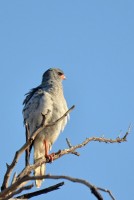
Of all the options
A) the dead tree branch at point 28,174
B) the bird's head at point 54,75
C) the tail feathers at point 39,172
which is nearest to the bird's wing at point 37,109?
the tail feathers at point 39,172

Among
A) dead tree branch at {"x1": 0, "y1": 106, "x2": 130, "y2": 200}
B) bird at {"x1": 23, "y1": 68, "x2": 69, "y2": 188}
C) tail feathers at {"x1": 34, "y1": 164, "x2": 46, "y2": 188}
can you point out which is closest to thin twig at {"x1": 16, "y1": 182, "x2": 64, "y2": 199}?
dead tree branch at {"x1": 0, "y1": 106, "x2": 130, "y2": 200}

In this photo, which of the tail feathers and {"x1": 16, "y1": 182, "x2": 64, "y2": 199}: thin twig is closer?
{"x1": 16, "y1": 182, "x2": 64, "y2": 199}: thin twig

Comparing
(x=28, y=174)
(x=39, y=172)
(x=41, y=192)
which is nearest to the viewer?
(x=28, y=174)

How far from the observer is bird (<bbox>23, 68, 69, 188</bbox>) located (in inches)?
360

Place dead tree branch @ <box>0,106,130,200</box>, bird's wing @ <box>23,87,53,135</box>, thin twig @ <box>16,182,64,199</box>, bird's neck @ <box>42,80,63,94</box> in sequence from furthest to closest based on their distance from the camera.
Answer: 1. bird's neck @ <box>42,80,63,94</box>
2. bird's wing @ <box>23,87,53,135</box>
3. thin twig @ <box>16,182,64,199</box>
4. dead tree branch @ <box>0,106,130,200</box>

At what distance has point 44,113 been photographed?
9078mm

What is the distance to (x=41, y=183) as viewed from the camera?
29.6ft

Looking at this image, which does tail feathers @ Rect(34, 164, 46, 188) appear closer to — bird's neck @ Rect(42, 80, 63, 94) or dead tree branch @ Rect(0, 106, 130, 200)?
bird's neck @ Rect(42, 80, 63, 94)

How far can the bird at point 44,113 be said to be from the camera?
9141 millimetres

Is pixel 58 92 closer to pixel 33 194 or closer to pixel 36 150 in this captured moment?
pixel 36 150

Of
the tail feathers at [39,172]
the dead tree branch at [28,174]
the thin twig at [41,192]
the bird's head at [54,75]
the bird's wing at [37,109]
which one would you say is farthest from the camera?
the bird's head at [54,75]

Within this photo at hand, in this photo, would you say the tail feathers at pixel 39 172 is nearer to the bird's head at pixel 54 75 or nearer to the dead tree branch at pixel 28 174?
the dead tree branch at pixel 28 174

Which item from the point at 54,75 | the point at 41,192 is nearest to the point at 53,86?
the point at 54,75

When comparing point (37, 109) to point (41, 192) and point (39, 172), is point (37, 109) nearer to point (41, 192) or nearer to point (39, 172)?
point (39, 172)
